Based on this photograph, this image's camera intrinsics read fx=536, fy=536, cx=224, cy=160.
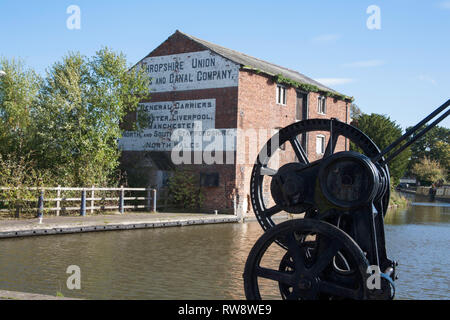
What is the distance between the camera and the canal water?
31.6 ft

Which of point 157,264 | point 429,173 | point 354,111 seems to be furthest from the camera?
point 429,173

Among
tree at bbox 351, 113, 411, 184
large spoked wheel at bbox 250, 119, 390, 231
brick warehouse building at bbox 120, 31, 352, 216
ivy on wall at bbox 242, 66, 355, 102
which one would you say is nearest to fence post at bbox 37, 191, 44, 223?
brick warehouse building at bbox 120, 31, 352, 216

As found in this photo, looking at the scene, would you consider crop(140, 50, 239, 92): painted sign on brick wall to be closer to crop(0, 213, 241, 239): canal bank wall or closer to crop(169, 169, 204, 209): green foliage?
crop(169, 169, 204, 209): green foliage

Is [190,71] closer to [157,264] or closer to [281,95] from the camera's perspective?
[281,95]

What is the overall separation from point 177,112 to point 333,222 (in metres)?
23.5

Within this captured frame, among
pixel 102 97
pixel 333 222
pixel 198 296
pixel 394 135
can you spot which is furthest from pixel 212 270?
pixel 394 135

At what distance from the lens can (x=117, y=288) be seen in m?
9.64

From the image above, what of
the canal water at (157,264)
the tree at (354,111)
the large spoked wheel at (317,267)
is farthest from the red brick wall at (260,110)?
the tree at (354,111)

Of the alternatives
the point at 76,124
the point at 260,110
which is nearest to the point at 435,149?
the point at 260,110

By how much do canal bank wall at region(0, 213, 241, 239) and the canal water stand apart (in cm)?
49

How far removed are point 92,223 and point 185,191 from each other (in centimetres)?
928

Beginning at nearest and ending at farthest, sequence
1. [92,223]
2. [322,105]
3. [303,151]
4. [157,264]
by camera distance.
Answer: [303,151], [157,264], [92,223], [322,105]

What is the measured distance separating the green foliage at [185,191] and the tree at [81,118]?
333 cm

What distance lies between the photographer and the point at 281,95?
3038 centimetres
